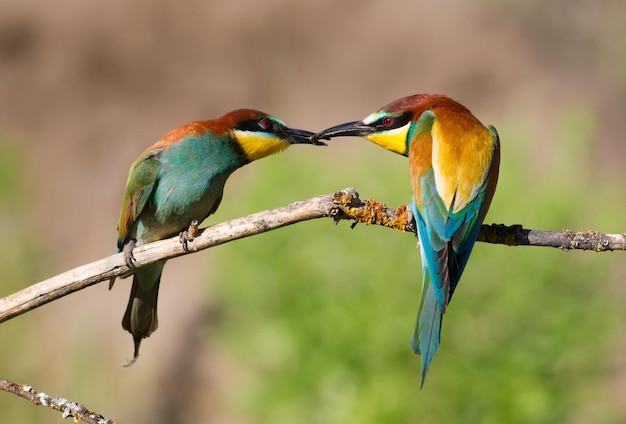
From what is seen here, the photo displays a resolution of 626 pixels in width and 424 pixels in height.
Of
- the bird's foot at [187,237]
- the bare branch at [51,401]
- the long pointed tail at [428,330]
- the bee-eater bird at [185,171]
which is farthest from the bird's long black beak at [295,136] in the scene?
the bare branch at [51,401]

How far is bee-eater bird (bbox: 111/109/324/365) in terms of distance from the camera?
110 inches

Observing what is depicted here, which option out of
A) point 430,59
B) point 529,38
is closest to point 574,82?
point 529,38

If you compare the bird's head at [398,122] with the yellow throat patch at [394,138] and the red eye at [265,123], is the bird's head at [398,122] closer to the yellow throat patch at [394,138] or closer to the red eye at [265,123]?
the yellow throat patch at [394,138]

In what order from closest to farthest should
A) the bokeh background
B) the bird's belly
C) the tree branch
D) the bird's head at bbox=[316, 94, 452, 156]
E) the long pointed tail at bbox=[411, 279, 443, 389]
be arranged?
1. the tree branch
2. the long pointed tail at bbox=[411, 279, 443, 389]
3. the bird's head at bbox=[316, 94, 452, 156]
4. the bird's belly
5. the bokeh background

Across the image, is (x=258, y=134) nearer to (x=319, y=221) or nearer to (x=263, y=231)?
(x=263, y=231)

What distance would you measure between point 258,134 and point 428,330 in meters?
0.89

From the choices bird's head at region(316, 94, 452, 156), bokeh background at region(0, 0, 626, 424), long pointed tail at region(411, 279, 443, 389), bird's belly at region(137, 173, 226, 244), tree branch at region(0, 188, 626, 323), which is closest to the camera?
tree branch at region(0, 188, 626, 323)

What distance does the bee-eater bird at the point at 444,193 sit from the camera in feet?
7.34

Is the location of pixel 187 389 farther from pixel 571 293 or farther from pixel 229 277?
pixel 571 293

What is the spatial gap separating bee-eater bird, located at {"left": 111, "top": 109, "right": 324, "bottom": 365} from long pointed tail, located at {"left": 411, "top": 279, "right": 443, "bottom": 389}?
769mm

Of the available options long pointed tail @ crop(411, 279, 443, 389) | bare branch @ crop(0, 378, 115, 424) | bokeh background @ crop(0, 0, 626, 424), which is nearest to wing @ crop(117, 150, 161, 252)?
long pointed tail @ crop(411, 279, 443, 389)

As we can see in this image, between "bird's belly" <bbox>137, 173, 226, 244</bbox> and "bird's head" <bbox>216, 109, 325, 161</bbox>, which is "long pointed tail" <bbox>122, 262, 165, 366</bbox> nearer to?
"bird's belly" <bbox>137, 173, 226, 244</bbox>

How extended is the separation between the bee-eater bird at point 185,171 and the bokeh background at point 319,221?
5.08 ft

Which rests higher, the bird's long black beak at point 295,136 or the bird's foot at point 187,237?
the bird's long black beak at point 295,136
